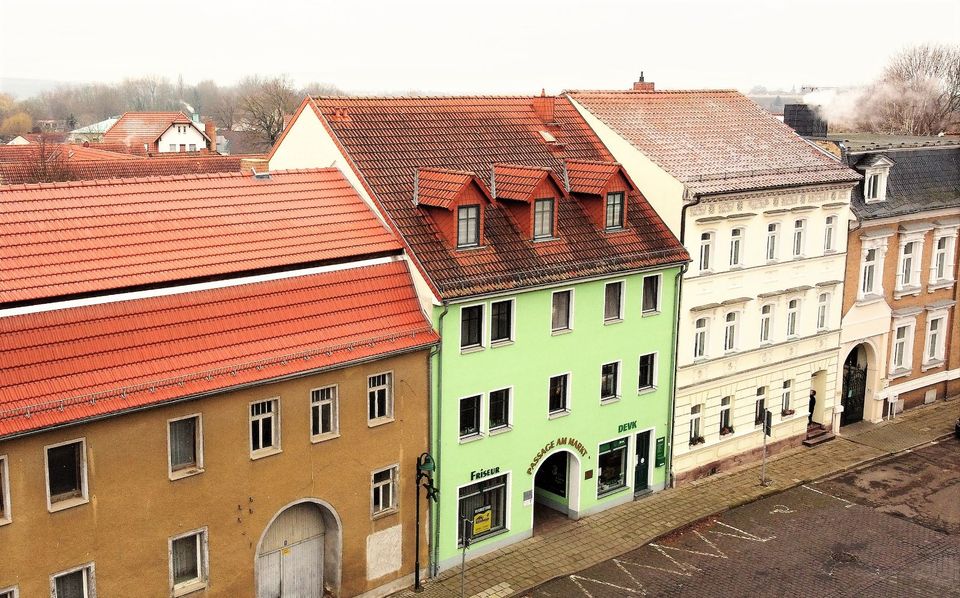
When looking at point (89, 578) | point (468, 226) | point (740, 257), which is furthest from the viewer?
point (740, 257)

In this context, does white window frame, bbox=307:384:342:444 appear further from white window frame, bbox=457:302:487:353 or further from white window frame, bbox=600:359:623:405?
white window frame, bbox=600:359:623:405

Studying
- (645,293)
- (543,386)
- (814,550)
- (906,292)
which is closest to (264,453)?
(543,386)

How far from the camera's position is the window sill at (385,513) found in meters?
24.6

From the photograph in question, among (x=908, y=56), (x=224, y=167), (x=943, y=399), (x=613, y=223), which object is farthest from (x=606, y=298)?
(x=908, y=56)

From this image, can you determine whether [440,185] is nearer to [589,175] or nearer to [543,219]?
[543,219]

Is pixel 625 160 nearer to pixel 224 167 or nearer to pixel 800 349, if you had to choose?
pixel 800 349

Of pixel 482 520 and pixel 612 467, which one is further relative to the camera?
pixel 612 467

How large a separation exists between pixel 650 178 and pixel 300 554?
1609cm

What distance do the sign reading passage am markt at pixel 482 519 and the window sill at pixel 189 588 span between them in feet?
26.4

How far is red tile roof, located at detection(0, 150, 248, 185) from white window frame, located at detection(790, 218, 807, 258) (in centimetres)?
2896

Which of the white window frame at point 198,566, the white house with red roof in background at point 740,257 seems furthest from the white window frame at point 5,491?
the white house with red roof in background at point 740,257

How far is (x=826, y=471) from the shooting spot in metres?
35.1

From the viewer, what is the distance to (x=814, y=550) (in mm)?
28938

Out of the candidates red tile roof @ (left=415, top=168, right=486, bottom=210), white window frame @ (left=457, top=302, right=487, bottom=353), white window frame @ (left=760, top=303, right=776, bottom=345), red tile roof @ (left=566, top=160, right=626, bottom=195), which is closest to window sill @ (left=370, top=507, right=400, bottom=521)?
white window frame @ (left=457, top=302, right=487, bottom=353)
